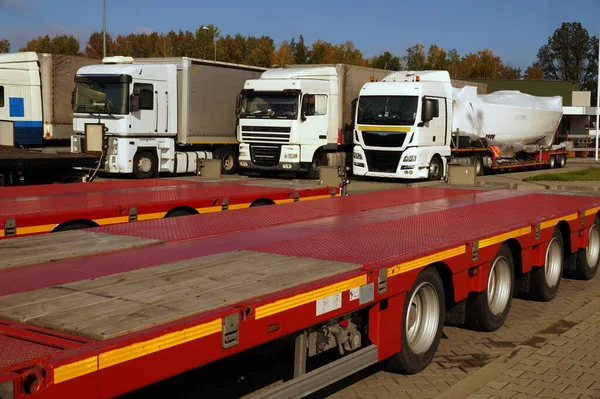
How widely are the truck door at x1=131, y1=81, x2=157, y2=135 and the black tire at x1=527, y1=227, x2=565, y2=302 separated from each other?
17.4m

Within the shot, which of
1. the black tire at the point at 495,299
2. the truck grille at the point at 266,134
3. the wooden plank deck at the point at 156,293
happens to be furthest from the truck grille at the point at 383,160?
the wooden plank deck at the point at 156,293

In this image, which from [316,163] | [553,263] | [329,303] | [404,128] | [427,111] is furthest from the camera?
[316,163]

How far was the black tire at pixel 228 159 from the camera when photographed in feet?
92.6

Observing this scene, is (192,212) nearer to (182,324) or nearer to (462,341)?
(462,341)

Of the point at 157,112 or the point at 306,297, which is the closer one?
the point at 306,297

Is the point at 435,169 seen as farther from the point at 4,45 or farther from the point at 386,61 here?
the point at 4,45

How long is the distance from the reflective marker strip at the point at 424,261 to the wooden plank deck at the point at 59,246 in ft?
7.36

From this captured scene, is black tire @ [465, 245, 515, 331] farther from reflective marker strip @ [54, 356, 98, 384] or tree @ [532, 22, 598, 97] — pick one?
tree @ [532, 22, 598, 97]

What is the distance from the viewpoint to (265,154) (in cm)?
2659

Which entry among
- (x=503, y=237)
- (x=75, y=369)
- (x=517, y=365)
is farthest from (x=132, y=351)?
(x=503, y=237)

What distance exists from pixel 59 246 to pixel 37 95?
893 inches

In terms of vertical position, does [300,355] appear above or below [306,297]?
below

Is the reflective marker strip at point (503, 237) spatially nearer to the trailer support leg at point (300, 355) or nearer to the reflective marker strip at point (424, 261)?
the reflective marker strip at point (424, 261)

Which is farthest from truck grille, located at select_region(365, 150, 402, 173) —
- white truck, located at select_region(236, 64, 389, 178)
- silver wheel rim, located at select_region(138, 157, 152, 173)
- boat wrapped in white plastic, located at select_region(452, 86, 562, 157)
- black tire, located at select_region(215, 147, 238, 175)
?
silver wheel rim, located at select_region(138, 157, 152, 173)
